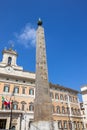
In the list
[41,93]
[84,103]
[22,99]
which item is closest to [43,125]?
[41,93]

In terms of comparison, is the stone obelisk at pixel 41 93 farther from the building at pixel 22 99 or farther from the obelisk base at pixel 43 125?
the building at pixel 22 99

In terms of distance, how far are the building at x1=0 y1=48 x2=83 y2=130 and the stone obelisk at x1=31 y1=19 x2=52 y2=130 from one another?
8.57 meters

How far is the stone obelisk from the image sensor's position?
390 inches

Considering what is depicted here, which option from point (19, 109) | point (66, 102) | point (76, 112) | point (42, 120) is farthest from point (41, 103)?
point (76, 112)

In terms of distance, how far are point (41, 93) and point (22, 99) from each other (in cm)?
1148

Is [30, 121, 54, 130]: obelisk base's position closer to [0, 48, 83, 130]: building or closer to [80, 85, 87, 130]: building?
[0, 48, 83, 130]: building

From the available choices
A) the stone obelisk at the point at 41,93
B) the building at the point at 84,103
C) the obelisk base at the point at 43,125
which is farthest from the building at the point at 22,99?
the obelisk base at the point at 43,125

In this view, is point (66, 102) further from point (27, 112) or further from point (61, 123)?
point (27, 112)

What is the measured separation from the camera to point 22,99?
21625mm

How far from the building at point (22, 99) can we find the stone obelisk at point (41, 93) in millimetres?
8566

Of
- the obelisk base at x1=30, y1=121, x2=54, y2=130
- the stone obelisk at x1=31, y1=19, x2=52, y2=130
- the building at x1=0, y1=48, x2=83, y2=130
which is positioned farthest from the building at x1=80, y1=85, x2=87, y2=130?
the obelisk base at x1=30, y1=121, x2=54, y2=130

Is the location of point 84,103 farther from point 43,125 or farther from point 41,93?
point 43,125

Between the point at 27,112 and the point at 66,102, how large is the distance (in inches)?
354

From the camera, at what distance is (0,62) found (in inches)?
891
